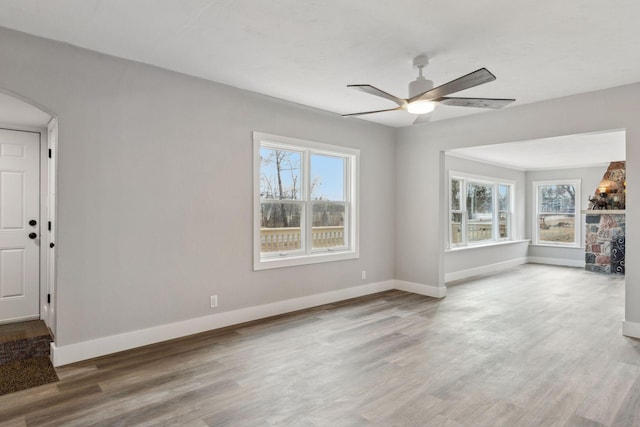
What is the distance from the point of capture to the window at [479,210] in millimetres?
7449

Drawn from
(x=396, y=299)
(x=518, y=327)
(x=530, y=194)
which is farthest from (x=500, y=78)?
(x=530, y=194)

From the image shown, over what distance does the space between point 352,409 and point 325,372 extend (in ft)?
1.89

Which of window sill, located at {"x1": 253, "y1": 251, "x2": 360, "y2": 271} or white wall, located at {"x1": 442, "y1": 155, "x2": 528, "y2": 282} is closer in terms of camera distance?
window sill, located at {"x1": 253, "y1": 251, "x2": 360, "y2": 271}

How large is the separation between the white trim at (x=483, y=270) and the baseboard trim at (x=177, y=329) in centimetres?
259

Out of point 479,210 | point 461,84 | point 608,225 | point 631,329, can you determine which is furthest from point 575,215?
point 461,84

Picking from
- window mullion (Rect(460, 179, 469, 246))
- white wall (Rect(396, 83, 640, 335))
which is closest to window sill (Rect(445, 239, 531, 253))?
window mullion (Rect(460, 179, 469, 246))

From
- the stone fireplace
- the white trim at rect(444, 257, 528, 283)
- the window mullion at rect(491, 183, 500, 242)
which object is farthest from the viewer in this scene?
the window mullion at rect(491, 183, 500, 242)

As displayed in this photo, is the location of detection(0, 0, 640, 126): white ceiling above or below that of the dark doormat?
above

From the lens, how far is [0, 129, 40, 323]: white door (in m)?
4.33

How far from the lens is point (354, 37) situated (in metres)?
2.89

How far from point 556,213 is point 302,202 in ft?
25.4

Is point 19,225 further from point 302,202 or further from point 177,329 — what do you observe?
point 302,202

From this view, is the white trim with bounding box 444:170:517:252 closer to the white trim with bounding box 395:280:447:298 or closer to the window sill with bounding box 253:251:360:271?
the white trim with bounding box 395:280:447:298

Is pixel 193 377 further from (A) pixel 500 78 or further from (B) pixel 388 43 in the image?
(A) pixel 500 78
